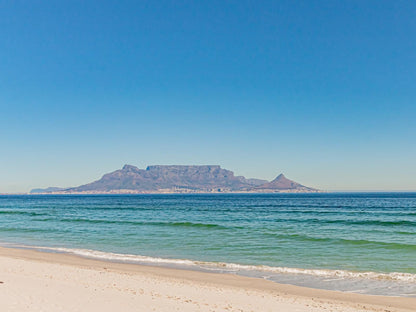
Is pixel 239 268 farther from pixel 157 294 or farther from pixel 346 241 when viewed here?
pixel 346 241

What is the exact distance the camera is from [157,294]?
1105cm

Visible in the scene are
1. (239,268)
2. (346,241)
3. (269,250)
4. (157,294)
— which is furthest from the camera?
(346,241)

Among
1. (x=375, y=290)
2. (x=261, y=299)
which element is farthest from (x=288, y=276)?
(x=261, y=299)

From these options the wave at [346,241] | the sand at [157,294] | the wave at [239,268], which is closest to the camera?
the sand at [157,294]

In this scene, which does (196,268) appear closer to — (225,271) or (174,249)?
(225,271)

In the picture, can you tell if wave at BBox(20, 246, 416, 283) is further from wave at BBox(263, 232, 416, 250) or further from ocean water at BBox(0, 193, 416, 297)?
wave at BBox(263, 232, 416, 250)

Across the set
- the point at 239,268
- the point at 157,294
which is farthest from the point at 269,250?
the point at 157,294

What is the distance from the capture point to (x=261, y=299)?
10.9 meters

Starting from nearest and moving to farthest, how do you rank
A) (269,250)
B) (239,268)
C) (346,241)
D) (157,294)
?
1. (157,294)
2. (239,268)
3. (269,250)
4. (346,241)

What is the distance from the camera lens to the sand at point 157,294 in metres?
9.64

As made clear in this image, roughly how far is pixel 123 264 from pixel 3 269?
5.54 m

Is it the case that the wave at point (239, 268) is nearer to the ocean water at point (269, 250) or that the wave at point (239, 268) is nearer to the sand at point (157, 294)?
the ocean water at point (269, 250)

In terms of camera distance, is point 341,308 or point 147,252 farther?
point 147,252

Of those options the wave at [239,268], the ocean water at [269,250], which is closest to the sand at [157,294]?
the ocean water at [269,250]
